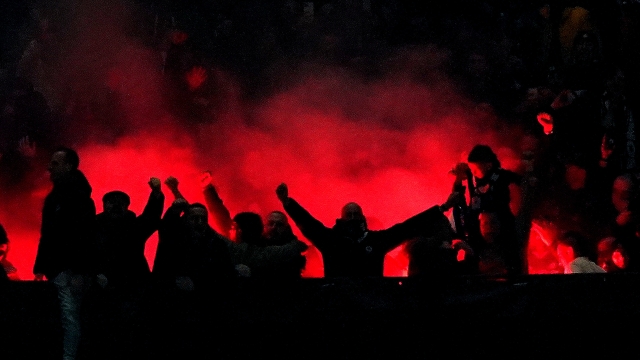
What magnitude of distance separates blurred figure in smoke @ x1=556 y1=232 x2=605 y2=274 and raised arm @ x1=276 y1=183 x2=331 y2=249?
1.89 m

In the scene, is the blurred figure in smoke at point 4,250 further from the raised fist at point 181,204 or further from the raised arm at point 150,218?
the raised fist at point 181,204

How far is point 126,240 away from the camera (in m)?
6.46

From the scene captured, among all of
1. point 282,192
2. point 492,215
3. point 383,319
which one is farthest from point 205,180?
point 383,319

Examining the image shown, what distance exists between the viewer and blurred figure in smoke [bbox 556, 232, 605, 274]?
6.90 meters

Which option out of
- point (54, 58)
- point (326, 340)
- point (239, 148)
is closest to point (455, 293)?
point (326, 340)

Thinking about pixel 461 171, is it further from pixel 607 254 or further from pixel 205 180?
pixel 205 180

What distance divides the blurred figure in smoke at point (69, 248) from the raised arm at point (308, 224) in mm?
1479

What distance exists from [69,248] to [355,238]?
2021mm

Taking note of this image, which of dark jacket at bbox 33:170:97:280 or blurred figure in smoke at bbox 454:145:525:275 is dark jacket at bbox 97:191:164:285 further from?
blurred figure in smoke at bbox 454:145:525:275

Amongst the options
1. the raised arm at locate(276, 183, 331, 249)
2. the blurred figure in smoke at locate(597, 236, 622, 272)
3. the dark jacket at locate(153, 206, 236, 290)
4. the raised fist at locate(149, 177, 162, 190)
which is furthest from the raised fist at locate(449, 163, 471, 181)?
the raised fist at locate(149, 177, 162, 190)

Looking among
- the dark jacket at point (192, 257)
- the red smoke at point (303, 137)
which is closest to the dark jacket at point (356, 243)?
the dark jacket at point (192, 257)

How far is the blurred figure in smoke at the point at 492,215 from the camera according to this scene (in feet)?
23.5

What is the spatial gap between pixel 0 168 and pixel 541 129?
578 cm

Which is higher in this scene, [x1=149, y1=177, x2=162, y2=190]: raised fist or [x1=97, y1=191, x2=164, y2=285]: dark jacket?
[x1=149, y1=177, x2=162, y2=190]: raised fist
